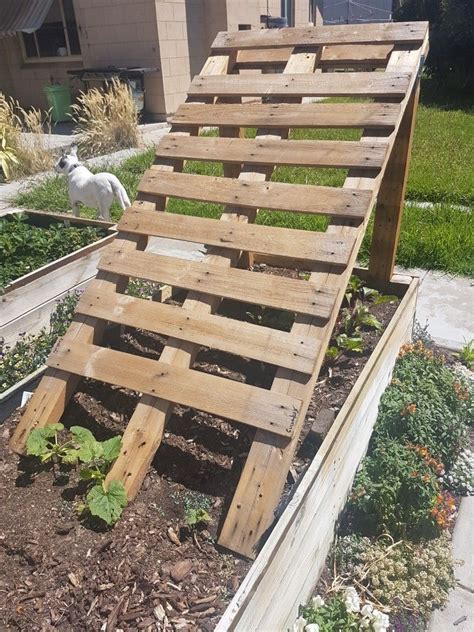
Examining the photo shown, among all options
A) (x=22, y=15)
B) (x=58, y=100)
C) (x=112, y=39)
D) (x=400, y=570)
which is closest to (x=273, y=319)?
(x=400, y=570)

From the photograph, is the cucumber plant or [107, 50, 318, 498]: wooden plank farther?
[107, 50, 318, 498]: wooden plank

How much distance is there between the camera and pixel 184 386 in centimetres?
217

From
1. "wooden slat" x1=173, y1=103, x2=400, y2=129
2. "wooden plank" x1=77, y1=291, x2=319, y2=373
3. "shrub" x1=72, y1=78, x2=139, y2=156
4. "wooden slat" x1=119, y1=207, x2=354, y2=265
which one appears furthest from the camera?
"shrub" x1=72, y1=78, x2=139, y2=156

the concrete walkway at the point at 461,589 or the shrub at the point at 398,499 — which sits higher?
the shrub at the point at 398,499

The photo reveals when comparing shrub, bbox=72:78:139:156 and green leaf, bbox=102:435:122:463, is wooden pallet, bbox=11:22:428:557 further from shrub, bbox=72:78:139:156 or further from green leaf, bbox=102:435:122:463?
shrub, bbox=72:78:139:156

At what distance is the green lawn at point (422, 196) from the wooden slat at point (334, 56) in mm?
2151

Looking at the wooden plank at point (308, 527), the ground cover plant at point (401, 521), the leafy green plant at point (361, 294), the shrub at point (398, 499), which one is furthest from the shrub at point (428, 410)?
the leafy green plant at point (361, 294)

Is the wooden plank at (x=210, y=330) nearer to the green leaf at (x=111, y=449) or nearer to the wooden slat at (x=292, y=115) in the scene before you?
the green leaf at (x=111, y=449)

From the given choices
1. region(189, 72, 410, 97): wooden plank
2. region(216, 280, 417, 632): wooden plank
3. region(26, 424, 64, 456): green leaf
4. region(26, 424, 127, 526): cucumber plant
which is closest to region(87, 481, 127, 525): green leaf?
region(26, 424, 127, 526): cucumber plant

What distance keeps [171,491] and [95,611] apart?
53 cm

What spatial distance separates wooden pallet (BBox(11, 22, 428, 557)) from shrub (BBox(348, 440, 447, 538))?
0.62 metres

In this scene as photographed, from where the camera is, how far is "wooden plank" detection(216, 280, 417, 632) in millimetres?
1519

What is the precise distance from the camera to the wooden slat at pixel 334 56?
9.82 feet

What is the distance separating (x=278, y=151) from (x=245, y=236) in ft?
1.76
